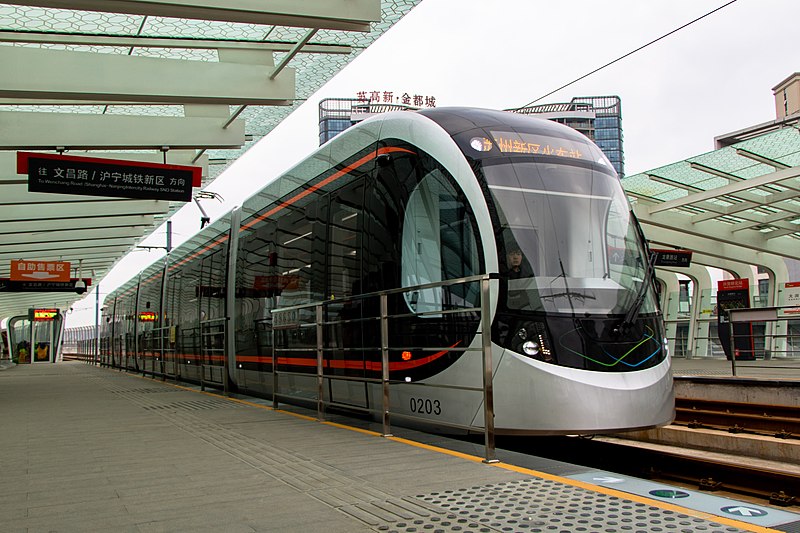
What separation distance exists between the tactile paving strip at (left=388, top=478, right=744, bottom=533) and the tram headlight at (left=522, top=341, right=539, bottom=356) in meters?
1.75

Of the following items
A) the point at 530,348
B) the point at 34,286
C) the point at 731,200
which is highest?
the point at 731,200

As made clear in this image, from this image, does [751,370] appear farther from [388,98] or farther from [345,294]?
[388,98]

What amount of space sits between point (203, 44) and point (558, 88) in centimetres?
698

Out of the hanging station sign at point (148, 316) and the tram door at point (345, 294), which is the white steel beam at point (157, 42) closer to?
the tram door at point (345, 294)

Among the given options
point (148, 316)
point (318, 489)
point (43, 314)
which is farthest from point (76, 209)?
point (43, 314)

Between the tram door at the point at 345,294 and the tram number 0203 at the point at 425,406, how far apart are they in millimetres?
901

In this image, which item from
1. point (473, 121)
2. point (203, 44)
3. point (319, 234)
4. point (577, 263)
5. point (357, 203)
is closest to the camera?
point (577, 263)

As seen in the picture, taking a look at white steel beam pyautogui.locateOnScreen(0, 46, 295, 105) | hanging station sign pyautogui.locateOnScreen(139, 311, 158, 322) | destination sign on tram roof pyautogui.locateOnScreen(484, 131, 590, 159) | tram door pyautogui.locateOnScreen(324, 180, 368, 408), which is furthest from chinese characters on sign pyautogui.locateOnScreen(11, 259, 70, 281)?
destination sign on tram roof pyautogui.locateOnScreen(484, 131, 590, 159)

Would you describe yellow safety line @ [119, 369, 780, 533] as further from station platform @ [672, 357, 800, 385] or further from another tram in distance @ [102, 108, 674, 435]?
station platform @ [672, 357, 800, 385]

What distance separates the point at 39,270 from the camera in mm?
29703

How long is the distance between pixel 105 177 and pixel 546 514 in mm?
12586

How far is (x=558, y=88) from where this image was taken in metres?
14.9

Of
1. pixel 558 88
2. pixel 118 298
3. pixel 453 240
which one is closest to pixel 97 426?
pixel 453 240

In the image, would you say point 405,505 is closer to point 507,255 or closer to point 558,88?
point 507,255
